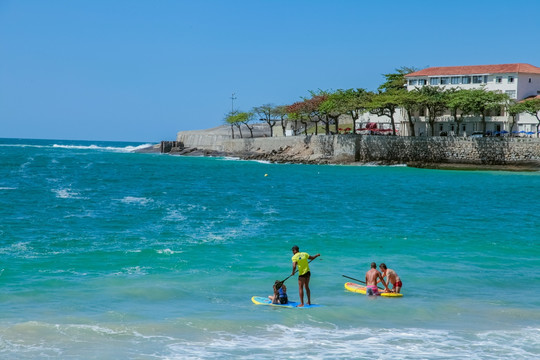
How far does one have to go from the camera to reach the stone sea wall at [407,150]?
7094 cm

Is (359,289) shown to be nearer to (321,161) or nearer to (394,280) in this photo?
(394,280)

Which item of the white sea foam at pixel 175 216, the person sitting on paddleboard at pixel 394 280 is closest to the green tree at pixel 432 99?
the white sea foam at pixel 175 216

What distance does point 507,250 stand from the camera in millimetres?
25266

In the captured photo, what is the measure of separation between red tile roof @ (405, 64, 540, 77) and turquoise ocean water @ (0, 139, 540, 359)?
4545 cm

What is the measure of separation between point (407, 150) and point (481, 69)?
56.1ft

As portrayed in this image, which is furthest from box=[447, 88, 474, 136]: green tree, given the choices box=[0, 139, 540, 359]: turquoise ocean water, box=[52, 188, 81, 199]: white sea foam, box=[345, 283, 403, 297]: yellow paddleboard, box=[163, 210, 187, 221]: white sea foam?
box=[345, 283, 403, 297]: yellow paddleboard

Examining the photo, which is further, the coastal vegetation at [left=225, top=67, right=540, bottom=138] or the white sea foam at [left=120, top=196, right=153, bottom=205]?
the coastal vegetation at [left=225, top=67, right=540, bottom=138]

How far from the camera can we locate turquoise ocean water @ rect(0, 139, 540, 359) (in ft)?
46.0

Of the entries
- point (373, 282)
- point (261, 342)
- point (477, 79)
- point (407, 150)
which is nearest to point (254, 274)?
point (373, 282)

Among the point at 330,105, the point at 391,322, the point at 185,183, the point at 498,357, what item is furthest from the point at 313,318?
the point at 330,105

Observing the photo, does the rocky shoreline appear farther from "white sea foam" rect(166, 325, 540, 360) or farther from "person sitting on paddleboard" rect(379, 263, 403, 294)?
"white sea foam" rect(166, 325, 540, 360)

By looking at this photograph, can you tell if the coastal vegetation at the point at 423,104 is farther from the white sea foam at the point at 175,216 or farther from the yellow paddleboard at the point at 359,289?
the yellow paddleboard at the point at 359,289

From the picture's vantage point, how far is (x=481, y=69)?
86.2m

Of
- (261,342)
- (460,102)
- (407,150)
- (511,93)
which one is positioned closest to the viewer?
(261,342)
